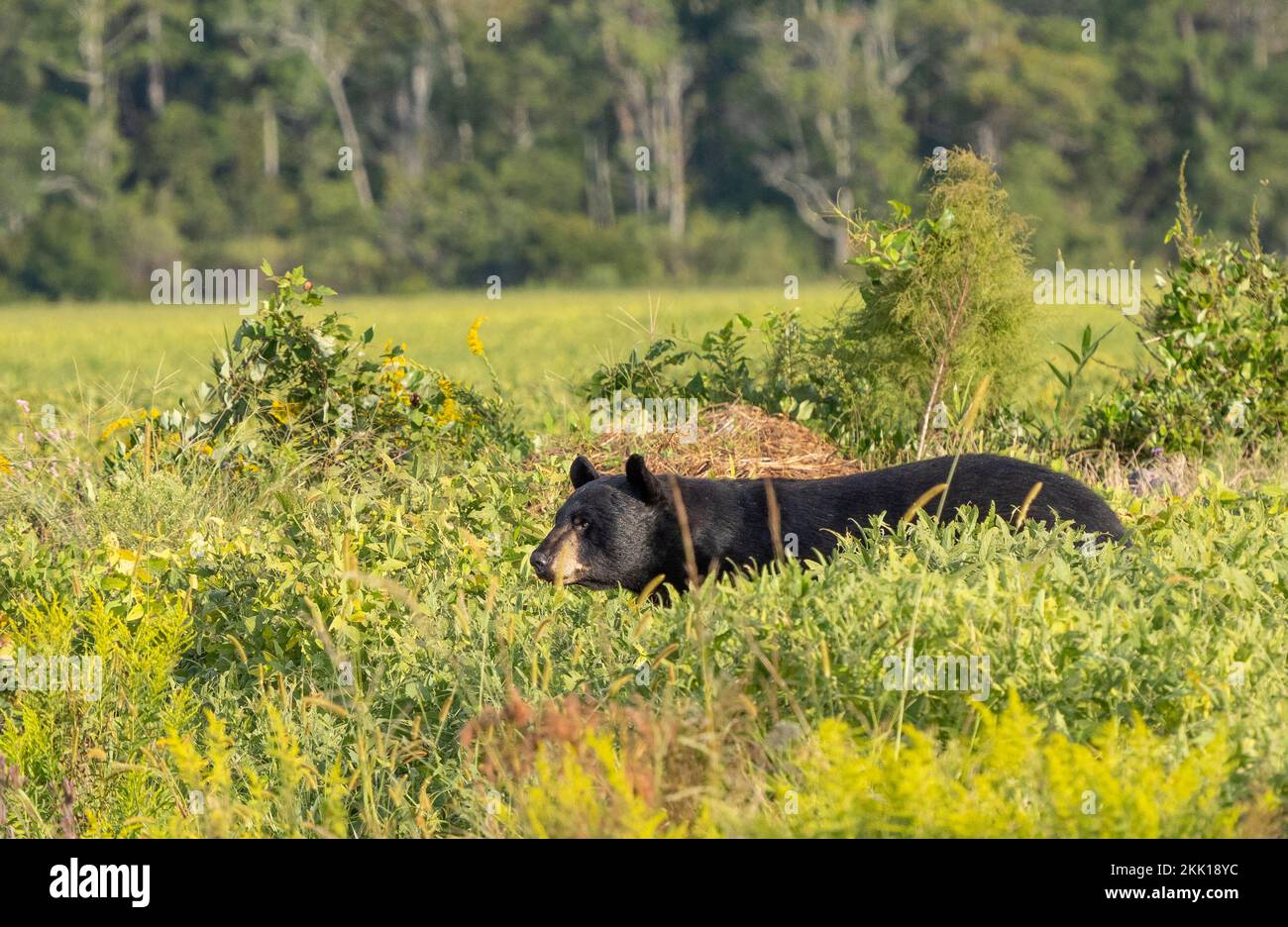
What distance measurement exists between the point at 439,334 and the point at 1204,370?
91.9ft

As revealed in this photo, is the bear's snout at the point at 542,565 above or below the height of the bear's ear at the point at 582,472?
A: below

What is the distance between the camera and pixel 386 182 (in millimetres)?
60406

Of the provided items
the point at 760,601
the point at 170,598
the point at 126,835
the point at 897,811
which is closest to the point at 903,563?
the point at 760,601

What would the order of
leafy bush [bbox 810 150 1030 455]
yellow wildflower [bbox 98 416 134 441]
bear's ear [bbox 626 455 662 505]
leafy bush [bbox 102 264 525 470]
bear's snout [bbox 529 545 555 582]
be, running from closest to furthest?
bear's snout [bbox 529 545 555 582] < bear's ear [bbox 626 455 662 505] < yellow wildflower [bbox 98 416 134 441] < leafy bush [bbox 102 264 525 470] < leafy bush [bbox 810 150 1030 455]

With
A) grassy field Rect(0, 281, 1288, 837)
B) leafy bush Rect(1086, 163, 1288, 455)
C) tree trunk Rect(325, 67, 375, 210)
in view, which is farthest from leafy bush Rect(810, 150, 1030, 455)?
tree trunk Rect(325, 67, 375, 210)

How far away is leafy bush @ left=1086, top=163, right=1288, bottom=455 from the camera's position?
398 inches

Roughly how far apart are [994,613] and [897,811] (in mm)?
1183

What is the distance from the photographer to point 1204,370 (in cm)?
1029

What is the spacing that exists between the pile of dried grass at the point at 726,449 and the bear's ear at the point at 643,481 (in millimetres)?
1554

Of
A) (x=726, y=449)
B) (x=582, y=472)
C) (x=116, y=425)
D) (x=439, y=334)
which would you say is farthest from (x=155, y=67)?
(x=582, y=472)

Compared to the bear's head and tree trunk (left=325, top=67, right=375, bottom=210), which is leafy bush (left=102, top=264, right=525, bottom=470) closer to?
the bear's head

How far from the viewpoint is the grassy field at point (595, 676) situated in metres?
3.98

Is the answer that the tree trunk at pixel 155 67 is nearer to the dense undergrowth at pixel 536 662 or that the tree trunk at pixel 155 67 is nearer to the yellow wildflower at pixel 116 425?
the yellow wildflower at pixel 116 425

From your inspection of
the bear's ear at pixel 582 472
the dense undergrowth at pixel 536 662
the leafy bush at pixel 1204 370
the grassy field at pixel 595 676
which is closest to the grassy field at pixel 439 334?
the leafy bush at pixel 1204 370
